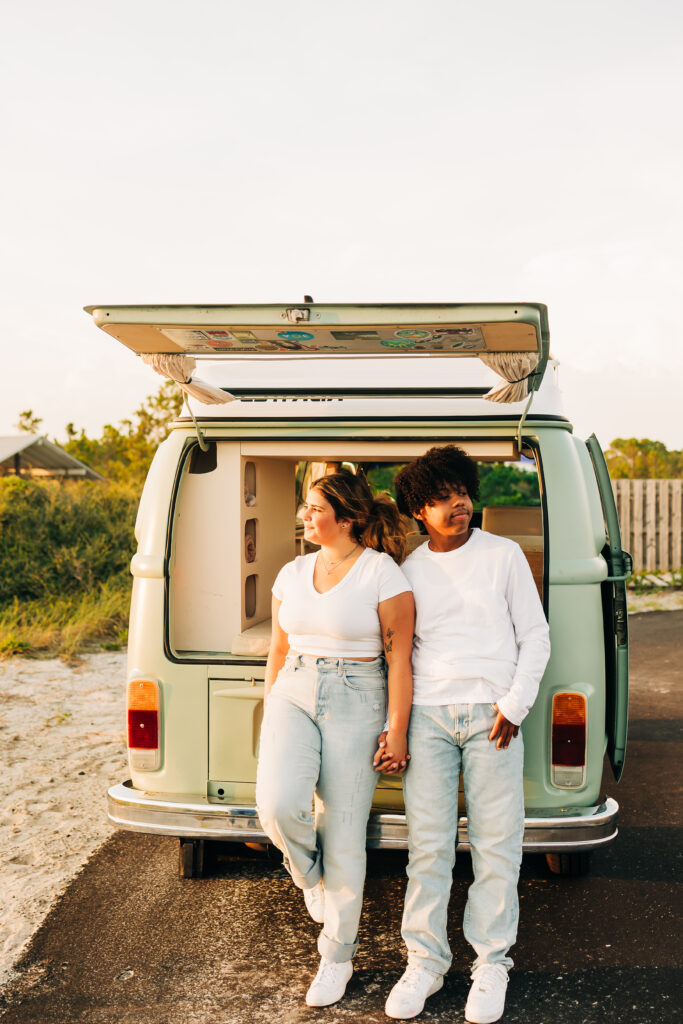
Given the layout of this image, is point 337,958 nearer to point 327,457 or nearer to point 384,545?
point 384,545

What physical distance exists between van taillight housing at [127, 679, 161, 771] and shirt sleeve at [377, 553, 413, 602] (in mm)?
1160

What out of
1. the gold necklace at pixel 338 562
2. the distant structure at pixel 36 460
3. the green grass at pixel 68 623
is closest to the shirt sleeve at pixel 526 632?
the gold necklace at pixel 338 562

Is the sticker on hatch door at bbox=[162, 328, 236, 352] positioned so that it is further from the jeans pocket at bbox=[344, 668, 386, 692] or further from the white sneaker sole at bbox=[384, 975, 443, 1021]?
the white sneaker sole at bbox=[384, 975, 443, 1021]

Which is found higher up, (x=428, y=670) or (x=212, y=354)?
(x=212, y=354)

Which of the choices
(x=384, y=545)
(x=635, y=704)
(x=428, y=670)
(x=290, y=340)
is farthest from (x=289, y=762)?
(x=635, y=704)

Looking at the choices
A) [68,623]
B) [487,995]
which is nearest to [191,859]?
[487,995]

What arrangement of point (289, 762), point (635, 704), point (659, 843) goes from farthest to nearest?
point (635, 704) < point (659, 843) < point (289, 762)

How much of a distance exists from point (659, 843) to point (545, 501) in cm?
214

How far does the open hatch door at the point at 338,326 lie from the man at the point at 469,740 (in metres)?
0.48

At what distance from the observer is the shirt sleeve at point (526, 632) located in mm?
2986

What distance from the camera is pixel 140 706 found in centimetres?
371

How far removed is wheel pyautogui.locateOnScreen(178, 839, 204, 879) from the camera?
4125 mm

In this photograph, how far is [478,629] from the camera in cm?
305

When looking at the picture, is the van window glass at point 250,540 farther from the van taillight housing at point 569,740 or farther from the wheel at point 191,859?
the van taillight housing at point 569,740
